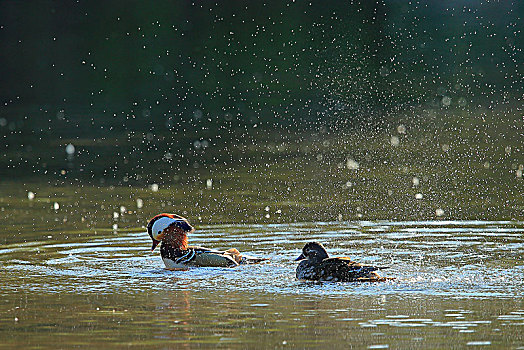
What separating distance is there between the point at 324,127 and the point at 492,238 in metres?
12.5

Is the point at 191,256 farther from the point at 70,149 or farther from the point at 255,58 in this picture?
the point at 255,58

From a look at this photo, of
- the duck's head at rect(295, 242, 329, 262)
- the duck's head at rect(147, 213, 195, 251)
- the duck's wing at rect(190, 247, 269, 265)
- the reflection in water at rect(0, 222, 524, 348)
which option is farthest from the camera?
the duck's head at rect(147, 213, 195, 251)

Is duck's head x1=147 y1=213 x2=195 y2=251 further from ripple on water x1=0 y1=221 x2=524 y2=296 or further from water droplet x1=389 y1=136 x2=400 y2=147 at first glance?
water droplet x1=389 y1=136 x2=400 y2=147

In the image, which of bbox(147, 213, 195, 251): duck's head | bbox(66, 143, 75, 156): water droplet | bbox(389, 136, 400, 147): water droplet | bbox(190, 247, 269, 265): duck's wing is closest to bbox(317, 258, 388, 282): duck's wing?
bbox(190, 247, 269, 265): duck's wing

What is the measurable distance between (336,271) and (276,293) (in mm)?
652

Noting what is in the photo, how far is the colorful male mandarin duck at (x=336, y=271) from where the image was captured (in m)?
9.45

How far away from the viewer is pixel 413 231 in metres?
12.2

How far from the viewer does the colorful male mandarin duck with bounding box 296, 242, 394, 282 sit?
31.0ft

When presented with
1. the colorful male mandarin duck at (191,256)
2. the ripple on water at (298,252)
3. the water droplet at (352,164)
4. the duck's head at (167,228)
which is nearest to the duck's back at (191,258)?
the colorful male mandarin duck at (191,256)

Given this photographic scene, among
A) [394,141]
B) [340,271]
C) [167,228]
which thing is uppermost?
[394,141]

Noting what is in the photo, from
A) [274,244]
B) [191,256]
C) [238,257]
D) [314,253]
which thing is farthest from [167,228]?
[314,253]

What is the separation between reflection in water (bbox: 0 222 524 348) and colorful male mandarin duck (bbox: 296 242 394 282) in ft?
0.34

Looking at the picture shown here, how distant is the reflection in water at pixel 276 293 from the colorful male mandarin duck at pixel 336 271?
10cm

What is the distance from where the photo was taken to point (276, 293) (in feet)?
30.2
